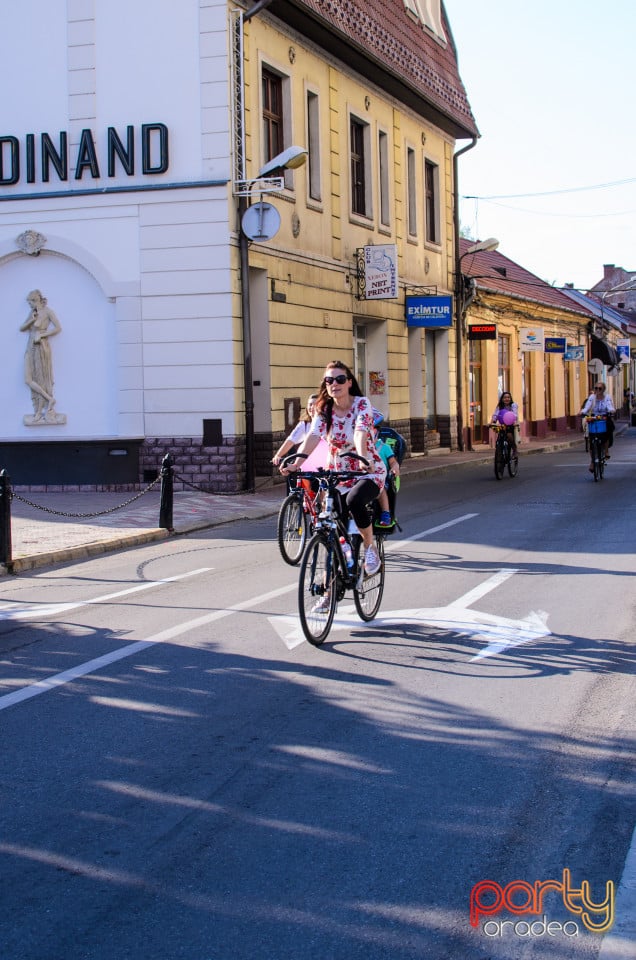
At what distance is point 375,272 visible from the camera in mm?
24797

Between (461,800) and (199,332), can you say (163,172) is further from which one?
(461,800)

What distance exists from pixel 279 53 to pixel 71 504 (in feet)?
30.7

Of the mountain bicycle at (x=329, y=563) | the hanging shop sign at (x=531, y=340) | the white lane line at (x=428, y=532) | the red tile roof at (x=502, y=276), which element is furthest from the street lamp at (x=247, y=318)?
the hanging shop sign at (x=531, y=340)

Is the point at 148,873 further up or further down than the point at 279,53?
further down

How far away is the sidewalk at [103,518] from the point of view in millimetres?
12789

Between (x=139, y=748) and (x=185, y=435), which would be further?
(x=185, y=435)

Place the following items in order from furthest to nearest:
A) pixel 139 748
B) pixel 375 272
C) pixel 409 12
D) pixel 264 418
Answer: pixel 409 12 → pixel 375 272 → pixel 264 418 → pixel 139 748

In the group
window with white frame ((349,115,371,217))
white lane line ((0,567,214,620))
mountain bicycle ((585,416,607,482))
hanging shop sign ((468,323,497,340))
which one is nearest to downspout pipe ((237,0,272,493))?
mountain bicycle ((585,416,607,482))

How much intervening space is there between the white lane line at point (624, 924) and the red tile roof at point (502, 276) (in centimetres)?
3039

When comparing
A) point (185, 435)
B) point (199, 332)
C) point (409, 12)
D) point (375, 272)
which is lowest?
point (185, 435)

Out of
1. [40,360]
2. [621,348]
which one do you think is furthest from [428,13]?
[621,348]

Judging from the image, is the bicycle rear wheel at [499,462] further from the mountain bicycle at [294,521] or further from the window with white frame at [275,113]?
the mountain bicycle at [294,521]

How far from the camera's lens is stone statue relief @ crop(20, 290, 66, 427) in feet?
64.3

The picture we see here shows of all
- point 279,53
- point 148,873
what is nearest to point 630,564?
point 148,873
